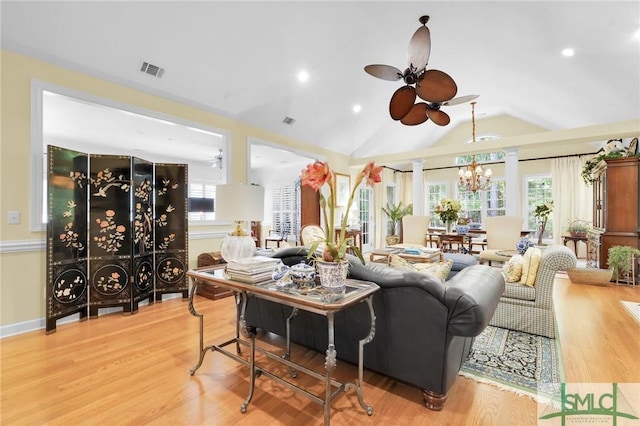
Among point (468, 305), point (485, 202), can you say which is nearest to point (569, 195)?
point (485, 202)

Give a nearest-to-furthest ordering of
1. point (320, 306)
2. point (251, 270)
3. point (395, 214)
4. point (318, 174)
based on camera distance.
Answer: point (320, 306) → point (318, 174) → point (251, 270) → point (395, 214)

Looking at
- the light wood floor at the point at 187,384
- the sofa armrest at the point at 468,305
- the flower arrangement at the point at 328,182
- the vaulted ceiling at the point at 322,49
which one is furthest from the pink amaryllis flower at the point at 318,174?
the vaulted ceiling at the point at 322,49

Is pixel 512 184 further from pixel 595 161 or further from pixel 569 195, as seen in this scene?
pixel 569 195

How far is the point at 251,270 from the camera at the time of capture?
189 cm

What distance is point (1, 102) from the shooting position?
2.72 m

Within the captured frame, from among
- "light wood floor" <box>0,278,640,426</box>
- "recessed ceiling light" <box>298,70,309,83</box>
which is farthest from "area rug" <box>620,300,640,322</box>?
"recessed ceiling light" <box>298,70,309,83</box>

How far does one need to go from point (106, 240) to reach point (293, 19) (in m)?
3.33

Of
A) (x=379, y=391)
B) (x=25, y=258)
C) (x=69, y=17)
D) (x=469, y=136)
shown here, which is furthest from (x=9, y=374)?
(x=469, y=136)

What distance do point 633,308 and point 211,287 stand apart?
5.10 meters

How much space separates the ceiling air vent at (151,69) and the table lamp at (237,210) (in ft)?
7.26

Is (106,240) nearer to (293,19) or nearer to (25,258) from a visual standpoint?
(25,258)

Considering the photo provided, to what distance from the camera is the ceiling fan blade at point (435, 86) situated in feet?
8.55

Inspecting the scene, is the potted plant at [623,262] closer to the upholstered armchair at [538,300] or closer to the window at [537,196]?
the upholstered armchair at [538,300]

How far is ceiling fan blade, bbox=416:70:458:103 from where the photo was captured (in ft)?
8.55
